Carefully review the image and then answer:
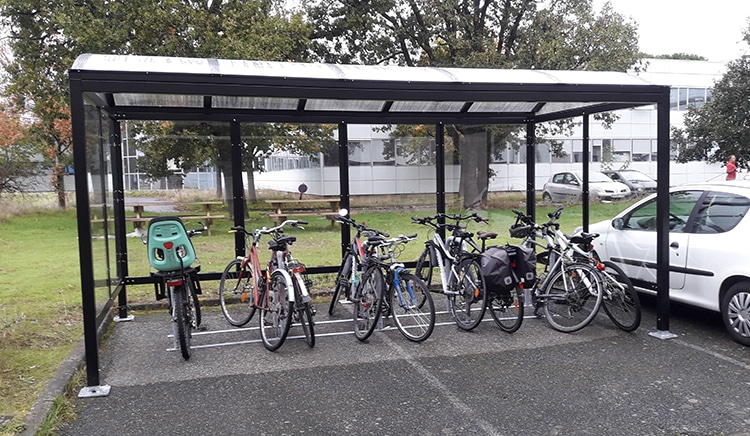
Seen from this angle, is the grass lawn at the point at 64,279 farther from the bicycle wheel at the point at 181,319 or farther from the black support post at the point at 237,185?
the bicycle wheel at the point at 181,319

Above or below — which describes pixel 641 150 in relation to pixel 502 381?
above

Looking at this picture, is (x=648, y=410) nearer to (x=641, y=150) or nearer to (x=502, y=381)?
(x=502, y=381)

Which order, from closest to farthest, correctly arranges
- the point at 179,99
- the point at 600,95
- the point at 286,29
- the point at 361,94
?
the point at 361,94 → the point at 600,95 → the point at 179,99 → the point at 286,29

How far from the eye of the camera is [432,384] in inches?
179

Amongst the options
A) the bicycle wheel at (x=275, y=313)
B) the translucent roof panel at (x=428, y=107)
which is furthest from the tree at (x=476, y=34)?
the bicycle wheel at (x=275, y=313)

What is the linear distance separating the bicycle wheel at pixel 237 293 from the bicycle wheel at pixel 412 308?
156cm

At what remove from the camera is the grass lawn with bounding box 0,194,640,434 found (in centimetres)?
491

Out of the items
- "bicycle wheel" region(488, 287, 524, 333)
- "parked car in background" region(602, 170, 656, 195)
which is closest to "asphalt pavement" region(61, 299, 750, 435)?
"bicycle wheel" region(488, 287, 524, 333)

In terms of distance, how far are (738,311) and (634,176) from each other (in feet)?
10.3

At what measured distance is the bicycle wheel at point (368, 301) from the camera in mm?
5586

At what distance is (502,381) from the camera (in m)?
4.60

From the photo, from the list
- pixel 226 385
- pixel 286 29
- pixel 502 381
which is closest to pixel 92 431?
pixel 226 385

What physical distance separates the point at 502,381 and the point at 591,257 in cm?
192

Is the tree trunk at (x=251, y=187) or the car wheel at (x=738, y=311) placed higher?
the tree trunk at (x=251, y=187)
